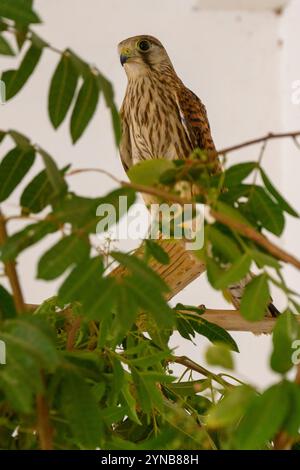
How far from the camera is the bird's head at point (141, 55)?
2.45 metres

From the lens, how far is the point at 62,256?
0.62 meters

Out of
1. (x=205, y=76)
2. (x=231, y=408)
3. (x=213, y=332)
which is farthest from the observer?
(x=205, y=76)

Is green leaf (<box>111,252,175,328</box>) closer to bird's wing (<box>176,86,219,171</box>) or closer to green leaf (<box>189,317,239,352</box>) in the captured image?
green leaf (<box>189,317,239,352</box>)

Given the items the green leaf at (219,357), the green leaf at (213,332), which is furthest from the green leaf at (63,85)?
the green leaf at (213,332)

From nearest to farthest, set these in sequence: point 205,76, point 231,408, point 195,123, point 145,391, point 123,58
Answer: point 231,408 → point 145,391 → point 195,123 → point 123,58 → point 205,76

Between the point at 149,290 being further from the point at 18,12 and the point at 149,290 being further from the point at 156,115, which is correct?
the point at 156,115

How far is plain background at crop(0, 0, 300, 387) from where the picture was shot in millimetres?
3201

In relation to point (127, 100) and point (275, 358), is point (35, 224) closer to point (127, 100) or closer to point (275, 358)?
point (275, 358)

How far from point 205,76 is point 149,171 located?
2.76 meters

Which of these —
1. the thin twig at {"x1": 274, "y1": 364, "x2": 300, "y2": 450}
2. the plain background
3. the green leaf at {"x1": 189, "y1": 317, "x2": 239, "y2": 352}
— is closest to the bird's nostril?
the plain background

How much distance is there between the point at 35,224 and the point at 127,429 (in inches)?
22.1

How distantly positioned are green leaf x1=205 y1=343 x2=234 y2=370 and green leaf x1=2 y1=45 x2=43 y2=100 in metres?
0.35

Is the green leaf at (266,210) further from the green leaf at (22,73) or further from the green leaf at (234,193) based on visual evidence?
the green leaf at (22,73)

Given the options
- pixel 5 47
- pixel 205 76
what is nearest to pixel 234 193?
pixel 5 47
